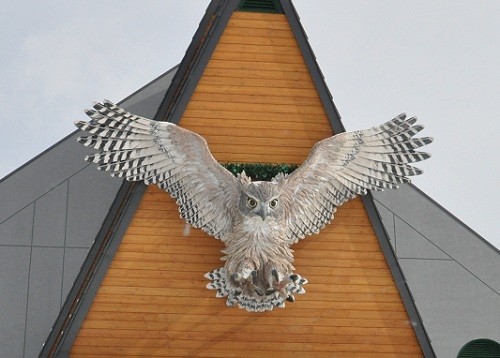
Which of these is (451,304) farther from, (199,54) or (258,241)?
(199,54)

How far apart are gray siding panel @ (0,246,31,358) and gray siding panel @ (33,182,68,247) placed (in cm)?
46

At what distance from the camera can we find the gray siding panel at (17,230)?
32.2 meters

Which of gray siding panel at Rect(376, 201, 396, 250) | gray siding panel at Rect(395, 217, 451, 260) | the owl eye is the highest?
the owl eye

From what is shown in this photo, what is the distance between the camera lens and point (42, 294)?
105ft

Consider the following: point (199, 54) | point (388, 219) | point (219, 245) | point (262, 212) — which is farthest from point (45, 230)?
point (262, 212)

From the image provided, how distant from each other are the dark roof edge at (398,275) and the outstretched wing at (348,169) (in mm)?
527

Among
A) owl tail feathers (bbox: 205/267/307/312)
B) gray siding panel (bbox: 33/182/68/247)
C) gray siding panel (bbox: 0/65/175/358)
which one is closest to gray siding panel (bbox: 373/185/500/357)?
gray siding panel (bbox: 0/65/175/358)

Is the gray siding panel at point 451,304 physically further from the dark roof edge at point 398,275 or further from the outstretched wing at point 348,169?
the outstretched wing at point 348,169

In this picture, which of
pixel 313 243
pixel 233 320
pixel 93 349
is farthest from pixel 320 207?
pixel 93 349

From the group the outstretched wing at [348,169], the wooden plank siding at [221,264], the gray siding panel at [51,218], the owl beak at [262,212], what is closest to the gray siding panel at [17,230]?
the gray siding panel at [51,218]

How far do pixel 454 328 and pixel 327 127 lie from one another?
7.94 meters

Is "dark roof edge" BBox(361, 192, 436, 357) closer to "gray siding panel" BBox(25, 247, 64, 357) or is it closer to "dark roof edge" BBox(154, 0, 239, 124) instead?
"dark roof edge" BBox(154, 0, 239, 124)

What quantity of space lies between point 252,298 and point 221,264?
1067 mm

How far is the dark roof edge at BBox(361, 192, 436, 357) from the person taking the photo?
86.5 ft
